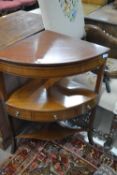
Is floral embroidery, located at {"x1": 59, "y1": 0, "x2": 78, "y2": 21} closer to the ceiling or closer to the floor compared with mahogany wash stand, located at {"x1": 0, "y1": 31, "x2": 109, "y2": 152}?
closer to the ceiling

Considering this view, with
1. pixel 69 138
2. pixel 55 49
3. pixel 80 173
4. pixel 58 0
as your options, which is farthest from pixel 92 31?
pixel 80 173

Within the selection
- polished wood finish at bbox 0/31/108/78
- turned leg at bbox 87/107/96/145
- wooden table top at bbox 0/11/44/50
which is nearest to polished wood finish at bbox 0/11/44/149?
wooden table top at bbox 0/11/44/50

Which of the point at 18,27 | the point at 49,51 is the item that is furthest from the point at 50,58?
the point at 18,27

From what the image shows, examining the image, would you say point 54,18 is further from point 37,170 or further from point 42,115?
point 37,170

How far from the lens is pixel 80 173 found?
1.36 m

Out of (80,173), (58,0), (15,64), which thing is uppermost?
(58,0)

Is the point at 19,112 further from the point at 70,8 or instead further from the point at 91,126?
the point at 70,8

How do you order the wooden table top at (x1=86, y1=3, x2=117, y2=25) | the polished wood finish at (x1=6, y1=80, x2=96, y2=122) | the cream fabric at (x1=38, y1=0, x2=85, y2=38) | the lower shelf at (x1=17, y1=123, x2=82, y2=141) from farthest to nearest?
the wooden table top at (x1=86, y1=3, x2=117, y2=25) → the lower shelf at (x1=17, y1=123, x2=82, y2=141) → the cream fabric at (x1=38, y1=0, x2=85, y2=38) → the polished wood finish at (x1=6, y1=80, x2=96, y2=122)

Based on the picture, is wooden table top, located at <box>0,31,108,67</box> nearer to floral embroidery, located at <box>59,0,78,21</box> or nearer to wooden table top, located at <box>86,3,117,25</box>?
floral embroidery, located at <box>59,0,78,21</box>

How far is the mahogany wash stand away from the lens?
103 cm

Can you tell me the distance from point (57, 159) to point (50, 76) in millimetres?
660

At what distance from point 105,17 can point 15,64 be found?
1148 millimetres

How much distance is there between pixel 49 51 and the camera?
110 cm

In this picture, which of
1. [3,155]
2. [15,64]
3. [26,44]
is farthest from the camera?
[3,155]
